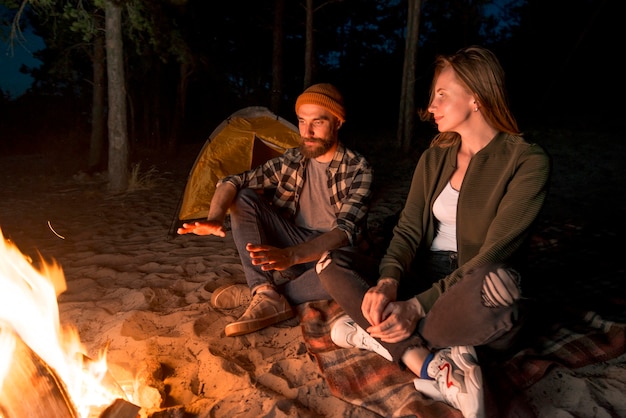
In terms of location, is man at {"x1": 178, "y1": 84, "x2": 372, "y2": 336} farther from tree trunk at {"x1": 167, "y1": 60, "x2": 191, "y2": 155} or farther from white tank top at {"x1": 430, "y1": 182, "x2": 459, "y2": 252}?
tree trunk at {"x1": 167, "y1": 60, "x2": 191, "y2": 155}

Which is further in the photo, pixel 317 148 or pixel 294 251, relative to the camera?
pixel 317 148

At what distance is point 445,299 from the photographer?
1.66 metres

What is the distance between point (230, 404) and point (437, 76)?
5.85 ft

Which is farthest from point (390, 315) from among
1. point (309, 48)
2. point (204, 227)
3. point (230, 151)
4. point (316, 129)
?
point (309, 48)

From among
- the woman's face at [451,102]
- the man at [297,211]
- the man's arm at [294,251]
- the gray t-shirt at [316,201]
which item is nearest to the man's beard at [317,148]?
the man at [297,211]

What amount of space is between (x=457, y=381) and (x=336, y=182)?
1.50 m

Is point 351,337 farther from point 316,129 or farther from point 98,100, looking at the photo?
point 98,100

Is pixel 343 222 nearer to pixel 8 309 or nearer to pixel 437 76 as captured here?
pixel 437 76

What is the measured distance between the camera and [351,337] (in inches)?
84.4

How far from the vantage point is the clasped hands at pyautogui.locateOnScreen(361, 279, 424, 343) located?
5.72 feet

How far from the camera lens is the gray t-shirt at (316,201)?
2.85 m

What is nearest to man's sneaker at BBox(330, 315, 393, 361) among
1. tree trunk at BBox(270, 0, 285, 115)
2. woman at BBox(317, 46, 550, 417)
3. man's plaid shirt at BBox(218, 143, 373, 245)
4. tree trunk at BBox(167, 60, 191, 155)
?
woman at BBox(317, 46, 550, 417)

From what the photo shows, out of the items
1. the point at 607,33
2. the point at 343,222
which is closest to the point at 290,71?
the point at 607,33

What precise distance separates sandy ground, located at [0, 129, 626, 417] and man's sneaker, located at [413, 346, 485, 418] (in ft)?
1.14
